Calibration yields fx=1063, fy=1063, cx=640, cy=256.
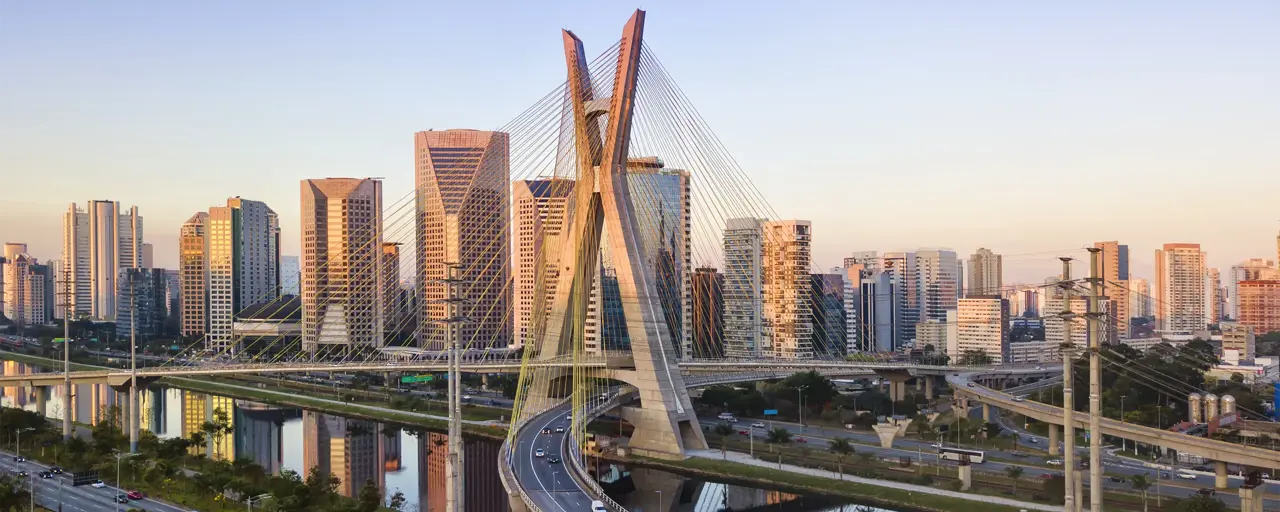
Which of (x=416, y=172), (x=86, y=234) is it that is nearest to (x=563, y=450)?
(x=416, y=172)

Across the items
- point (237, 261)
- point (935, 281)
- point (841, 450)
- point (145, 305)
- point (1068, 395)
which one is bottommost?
point (841, 450)

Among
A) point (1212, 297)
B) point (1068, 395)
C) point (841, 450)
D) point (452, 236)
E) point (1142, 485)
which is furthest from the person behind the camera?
A: point (1212, 297)

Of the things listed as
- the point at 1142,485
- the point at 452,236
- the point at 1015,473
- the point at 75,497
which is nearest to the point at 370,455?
the point at 75,497

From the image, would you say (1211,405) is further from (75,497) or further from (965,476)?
(75,497)

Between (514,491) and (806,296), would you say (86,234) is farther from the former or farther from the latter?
(514,491)

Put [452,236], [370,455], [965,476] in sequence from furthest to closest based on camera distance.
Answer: [452,236] → [370,455] → [965,476]

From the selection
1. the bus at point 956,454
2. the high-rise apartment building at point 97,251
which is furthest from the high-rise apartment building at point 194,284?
the bus at point 956,454

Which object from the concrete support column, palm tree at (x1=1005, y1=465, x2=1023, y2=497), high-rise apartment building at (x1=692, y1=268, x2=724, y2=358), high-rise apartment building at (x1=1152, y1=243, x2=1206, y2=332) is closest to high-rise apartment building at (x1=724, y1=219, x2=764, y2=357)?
high-rise apartment building at (x1=692, y1=268, x2=724, y2=358)
